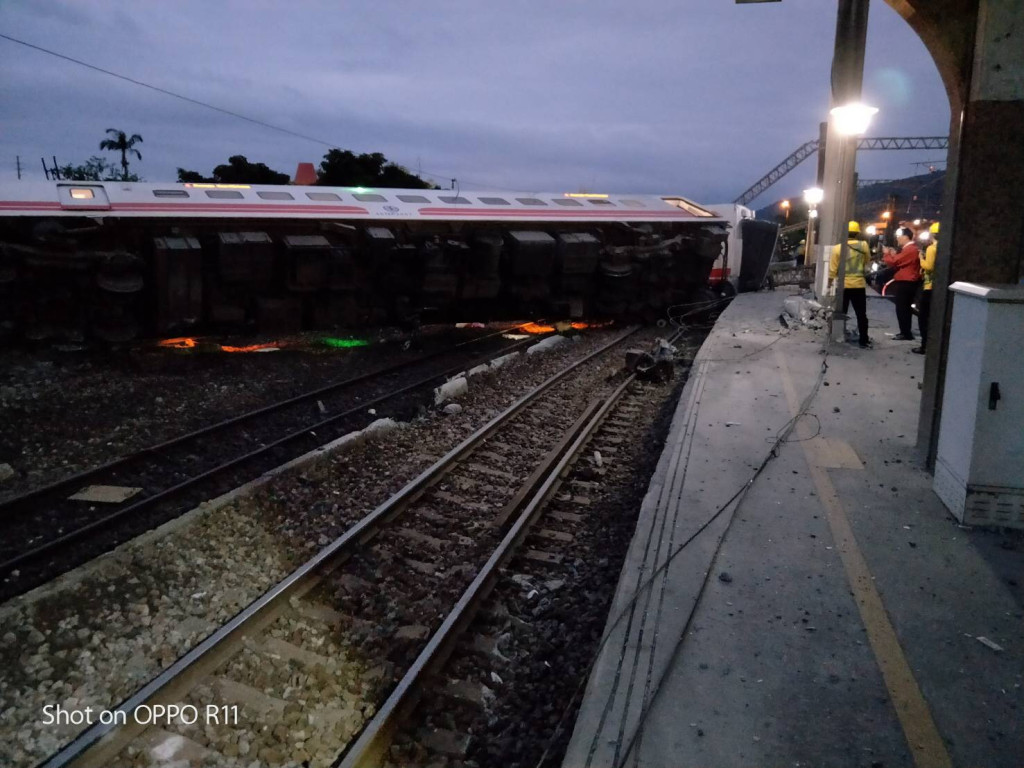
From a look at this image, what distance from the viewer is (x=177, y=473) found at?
653 centimetres

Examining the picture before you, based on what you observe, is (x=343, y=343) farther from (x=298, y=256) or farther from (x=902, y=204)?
(x=902, y=204)

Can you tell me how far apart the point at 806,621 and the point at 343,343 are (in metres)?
10.9

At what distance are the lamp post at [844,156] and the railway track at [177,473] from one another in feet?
20.9

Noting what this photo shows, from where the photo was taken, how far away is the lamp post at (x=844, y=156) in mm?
10992

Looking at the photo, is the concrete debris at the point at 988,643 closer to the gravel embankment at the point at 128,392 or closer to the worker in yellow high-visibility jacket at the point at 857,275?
the gravel embankment at the point at 128,392

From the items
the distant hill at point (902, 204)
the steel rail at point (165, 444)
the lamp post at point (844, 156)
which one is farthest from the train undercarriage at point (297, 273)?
the distant hill at point (902, 204)

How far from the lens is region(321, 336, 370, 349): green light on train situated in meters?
13.2

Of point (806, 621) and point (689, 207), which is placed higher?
point (689, 207)

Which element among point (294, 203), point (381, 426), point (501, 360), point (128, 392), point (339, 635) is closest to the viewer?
point (339, 635)

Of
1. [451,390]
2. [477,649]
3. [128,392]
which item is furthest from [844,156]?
[477,649]

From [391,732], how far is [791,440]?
4.88m

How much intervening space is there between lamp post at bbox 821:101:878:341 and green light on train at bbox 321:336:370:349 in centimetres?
809

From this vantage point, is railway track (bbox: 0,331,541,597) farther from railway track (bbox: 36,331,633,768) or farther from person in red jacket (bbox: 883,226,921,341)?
person in red jacket (bbox: 883,226,921,341)

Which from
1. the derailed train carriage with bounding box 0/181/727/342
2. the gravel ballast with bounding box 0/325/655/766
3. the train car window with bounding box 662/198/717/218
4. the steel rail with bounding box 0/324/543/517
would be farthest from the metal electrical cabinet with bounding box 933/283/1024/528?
the train car window with bounding box 662/198/717/218
